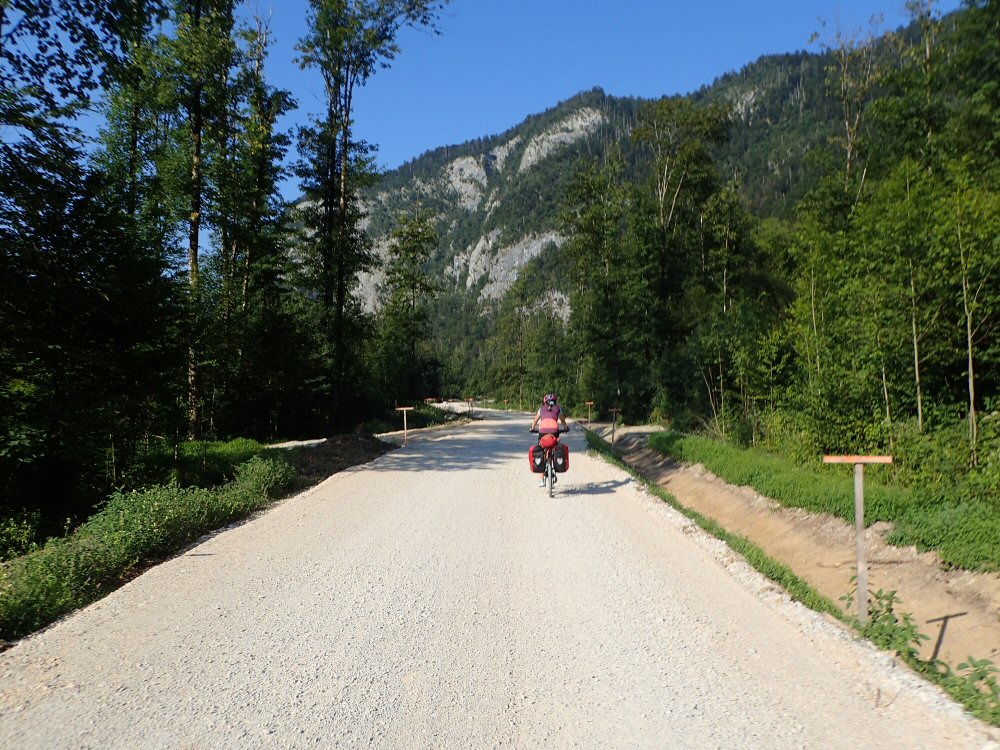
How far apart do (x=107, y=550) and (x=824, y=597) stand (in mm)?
7653

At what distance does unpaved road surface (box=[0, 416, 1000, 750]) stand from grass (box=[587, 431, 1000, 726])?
0.89 feet

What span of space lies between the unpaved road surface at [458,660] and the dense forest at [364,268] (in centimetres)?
532

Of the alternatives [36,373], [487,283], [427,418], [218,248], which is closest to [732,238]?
[427,418]

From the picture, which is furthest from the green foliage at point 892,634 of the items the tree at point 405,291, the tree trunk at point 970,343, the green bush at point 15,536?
the tree at point 405,291

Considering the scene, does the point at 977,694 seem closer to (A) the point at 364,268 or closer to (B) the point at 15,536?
(B) the point at 15,536

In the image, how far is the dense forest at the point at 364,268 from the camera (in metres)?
9.57

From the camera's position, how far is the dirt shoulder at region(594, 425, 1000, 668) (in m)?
5.91

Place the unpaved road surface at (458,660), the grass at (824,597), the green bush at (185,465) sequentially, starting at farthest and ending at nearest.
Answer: the green bush at (185,465), the grass at (824,597), the unpaved road surface at (458,660)

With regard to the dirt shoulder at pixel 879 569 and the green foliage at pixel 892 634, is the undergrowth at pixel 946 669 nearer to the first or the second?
the green foliage at pixel 892 634

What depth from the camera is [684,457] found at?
1766cm

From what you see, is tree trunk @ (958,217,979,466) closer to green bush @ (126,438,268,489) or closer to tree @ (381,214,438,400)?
green bush @ (126,438,268,489)

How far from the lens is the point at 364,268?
1086 inches

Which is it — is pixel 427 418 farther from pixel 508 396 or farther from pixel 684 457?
pixel 508 396

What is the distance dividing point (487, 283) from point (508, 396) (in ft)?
374
